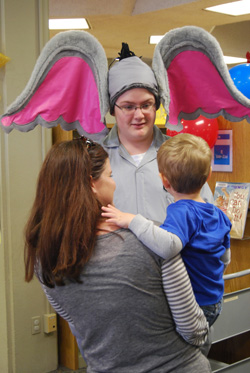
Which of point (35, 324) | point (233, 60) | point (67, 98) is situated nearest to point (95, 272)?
point (67, 98)

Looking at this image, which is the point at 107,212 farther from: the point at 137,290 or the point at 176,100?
Result: the point at 176,100

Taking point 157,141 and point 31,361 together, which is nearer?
point 157,141

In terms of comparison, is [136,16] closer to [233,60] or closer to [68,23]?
[68,23]

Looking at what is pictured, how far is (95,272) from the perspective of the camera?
1053mm

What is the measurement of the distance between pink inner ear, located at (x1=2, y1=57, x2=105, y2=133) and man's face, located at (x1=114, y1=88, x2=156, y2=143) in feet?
0.64

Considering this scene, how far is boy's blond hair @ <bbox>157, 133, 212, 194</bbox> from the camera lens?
124 centimetres

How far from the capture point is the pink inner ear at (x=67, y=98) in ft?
5.70

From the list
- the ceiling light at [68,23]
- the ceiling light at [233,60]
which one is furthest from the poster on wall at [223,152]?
the ceiling light at [233,60]

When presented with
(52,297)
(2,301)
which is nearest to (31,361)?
(2,301)

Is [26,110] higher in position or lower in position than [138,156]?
higher

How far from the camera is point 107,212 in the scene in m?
1.13

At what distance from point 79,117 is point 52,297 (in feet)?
3.03

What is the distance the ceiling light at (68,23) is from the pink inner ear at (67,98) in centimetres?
327

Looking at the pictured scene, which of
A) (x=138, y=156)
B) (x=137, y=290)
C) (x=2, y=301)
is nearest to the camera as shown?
(x=137, y=290)
